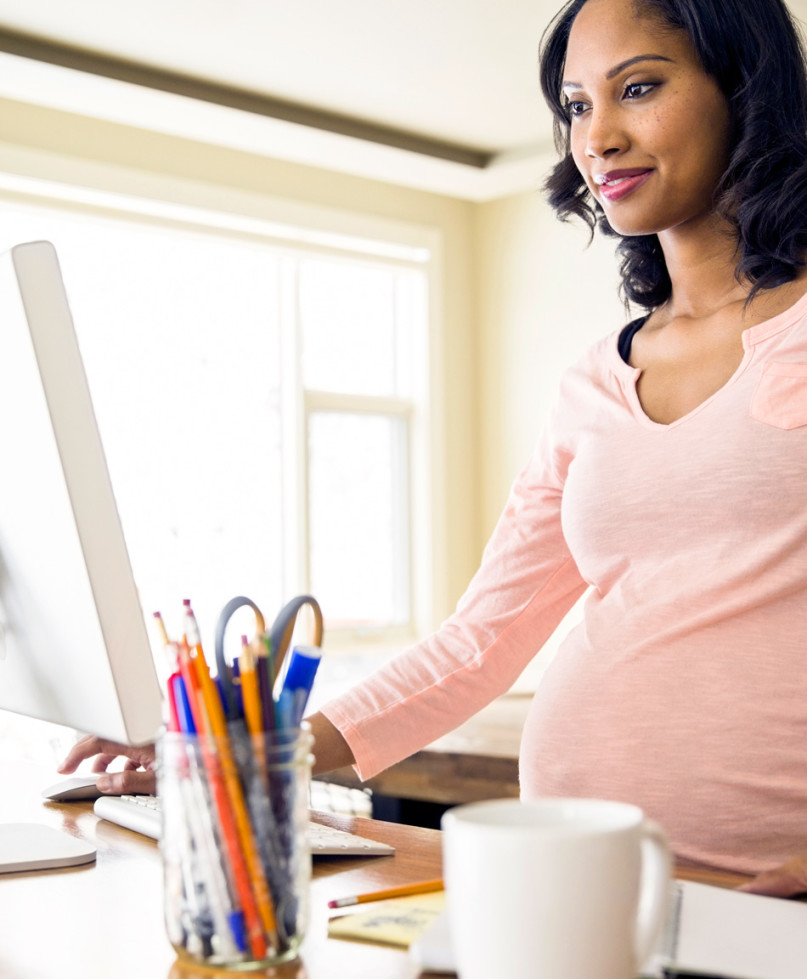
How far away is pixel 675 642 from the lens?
0.99 meters

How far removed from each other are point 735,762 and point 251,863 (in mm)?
473

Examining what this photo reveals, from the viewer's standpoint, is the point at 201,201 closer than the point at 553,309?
Yes

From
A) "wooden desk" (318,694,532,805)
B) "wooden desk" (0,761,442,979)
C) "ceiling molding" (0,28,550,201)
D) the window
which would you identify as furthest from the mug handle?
the window

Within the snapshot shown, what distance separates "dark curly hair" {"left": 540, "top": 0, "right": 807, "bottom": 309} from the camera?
3.58 feet

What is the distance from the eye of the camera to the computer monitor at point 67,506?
797 mm

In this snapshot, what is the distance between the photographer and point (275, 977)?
2.05ft

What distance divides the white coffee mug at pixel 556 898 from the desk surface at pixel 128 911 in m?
0.13

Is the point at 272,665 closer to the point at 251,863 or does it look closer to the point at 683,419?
the point at 251,863

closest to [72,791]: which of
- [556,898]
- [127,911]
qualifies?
[127,911]

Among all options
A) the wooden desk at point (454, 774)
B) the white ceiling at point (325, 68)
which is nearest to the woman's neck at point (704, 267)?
the wooden desk at point (454, 774)

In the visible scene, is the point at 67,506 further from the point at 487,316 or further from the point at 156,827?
the point at 487,316

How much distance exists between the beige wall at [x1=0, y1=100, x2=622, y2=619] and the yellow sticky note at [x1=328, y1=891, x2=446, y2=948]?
4019 millimetres

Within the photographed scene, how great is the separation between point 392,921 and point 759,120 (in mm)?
789

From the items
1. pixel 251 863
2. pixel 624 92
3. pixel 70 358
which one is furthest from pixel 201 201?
pixel 251 863
